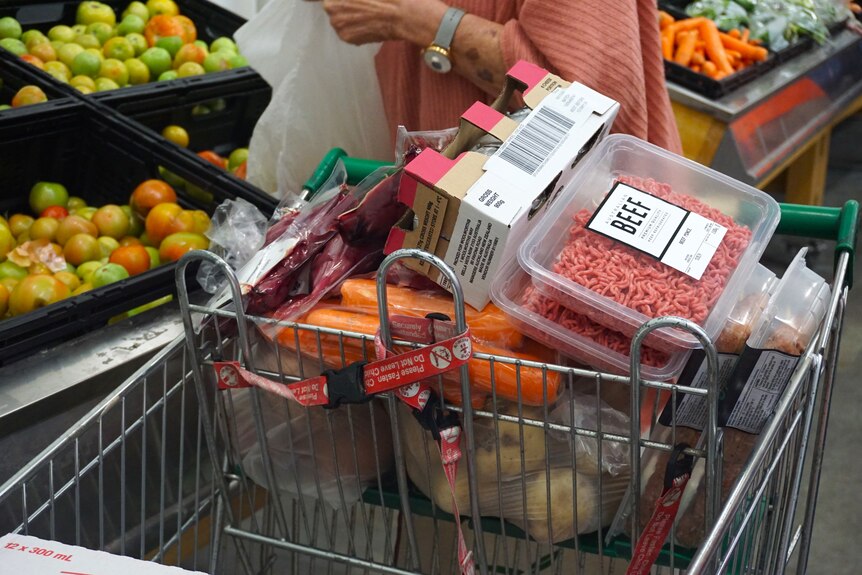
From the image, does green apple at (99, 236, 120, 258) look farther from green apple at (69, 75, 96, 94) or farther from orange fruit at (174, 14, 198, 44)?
orange fruit at (174, 14, 198, 44)

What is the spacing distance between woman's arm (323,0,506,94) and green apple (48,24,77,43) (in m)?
1.25

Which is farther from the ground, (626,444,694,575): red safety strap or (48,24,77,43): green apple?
(626,444,694,575): red safety strap

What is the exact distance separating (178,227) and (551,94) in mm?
1069

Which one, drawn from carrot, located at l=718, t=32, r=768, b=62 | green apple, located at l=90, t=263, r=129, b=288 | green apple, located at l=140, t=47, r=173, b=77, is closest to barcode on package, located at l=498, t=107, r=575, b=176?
green apple, located at l=90, t=263, r=129, b=288

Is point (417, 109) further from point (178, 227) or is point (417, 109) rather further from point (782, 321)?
point (782, 321)

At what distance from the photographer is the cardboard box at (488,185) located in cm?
90

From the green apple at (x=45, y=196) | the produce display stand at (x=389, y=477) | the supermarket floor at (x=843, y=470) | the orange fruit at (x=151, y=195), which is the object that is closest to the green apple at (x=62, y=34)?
the green apple at (x=45, y=196)

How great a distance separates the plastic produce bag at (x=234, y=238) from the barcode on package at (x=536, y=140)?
0.40 metres

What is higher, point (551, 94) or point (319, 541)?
point (551, 94)

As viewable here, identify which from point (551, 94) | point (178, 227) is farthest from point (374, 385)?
point (178, 227)

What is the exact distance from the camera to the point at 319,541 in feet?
6.39

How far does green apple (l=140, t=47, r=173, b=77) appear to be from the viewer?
2.45 metres

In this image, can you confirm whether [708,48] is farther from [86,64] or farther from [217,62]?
[86,64]

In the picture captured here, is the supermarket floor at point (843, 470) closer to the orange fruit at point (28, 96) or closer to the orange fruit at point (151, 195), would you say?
the orange fruit at point (151, 195)
